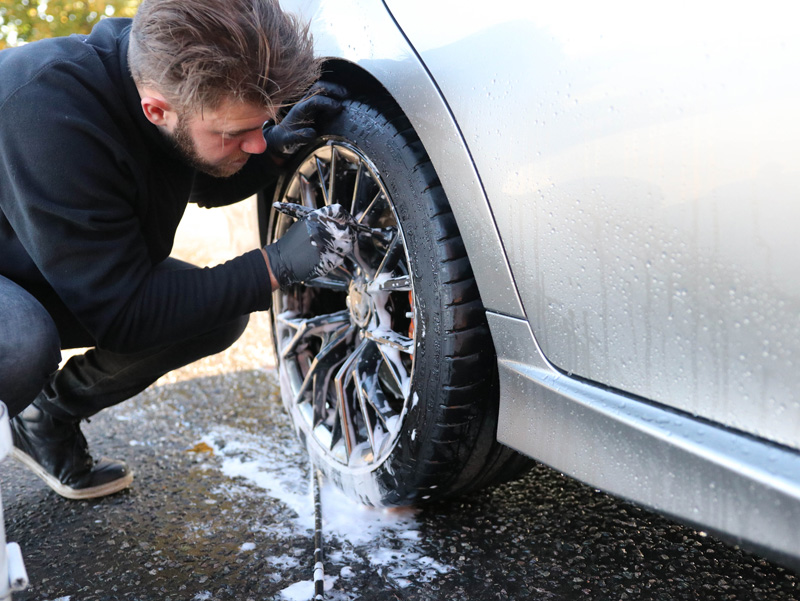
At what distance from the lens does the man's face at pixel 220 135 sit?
1.40 meters

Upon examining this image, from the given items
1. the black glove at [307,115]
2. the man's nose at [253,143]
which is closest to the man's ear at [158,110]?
the man's nose at [253,143]

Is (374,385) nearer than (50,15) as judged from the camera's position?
Yes

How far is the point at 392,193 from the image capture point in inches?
56.7

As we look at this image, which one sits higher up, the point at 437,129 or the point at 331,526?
the point at 437,129

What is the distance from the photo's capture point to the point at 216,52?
4.31 ft

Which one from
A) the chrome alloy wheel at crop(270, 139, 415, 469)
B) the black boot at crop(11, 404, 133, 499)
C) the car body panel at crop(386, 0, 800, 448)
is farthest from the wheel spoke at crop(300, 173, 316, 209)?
the black boot at crop(11, 404, 133, 499)

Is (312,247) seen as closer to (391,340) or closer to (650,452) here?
(391,340)

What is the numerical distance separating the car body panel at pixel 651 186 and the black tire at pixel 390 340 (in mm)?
203

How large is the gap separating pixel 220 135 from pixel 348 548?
0.96 m

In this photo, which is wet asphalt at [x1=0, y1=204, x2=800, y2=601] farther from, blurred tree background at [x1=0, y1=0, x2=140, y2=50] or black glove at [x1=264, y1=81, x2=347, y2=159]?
blurred tree background at [x1=0, y1=0, x2=140, y2=50]

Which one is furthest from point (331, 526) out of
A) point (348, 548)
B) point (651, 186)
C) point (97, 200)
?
point (651, 186)

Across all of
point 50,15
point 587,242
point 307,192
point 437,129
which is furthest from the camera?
point 50,15

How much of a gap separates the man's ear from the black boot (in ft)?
3.10

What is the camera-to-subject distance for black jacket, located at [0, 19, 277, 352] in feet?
4.38
